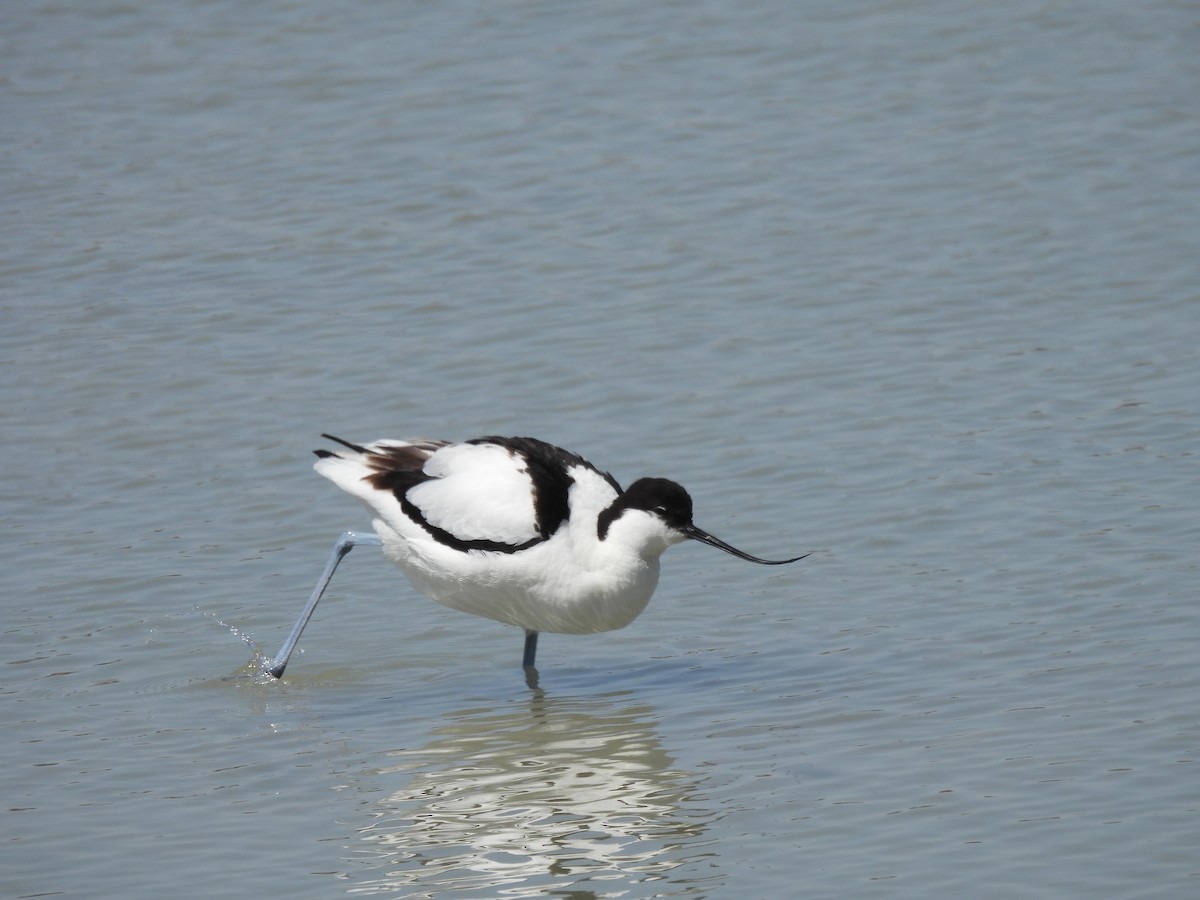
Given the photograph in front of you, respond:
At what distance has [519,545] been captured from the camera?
7.11 meters

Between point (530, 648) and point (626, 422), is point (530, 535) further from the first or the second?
point (626, 422)

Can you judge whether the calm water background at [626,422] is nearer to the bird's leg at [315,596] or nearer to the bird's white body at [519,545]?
the bird's leg at [315,596]

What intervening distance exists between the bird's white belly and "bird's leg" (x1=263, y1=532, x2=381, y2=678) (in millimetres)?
436

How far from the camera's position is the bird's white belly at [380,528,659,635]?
707 centimetres

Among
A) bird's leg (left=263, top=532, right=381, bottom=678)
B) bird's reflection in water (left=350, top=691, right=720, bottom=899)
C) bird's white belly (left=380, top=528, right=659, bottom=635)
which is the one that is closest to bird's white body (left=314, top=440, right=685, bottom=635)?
bird's white belly (left=380, top=528, right=659, bottom=635)

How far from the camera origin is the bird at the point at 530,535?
7059 millimetres

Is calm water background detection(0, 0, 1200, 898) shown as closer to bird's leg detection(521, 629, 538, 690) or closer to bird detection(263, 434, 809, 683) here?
bird's leg detection(521, 629, 538, 690)

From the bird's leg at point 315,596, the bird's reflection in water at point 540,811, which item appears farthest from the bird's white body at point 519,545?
the bird's reflection in water at point 540,811

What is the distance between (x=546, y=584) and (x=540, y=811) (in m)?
1.33

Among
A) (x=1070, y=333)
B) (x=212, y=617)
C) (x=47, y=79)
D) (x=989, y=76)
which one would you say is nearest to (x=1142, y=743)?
(x=212, y=617)

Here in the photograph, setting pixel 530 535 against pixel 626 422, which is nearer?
pixel 530 535

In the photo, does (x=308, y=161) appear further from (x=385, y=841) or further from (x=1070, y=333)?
(x=385, y=841)

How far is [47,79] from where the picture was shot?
16281 millimetres

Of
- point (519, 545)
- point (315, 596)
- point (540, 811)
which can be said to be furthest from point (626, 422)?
point (540, 811)
